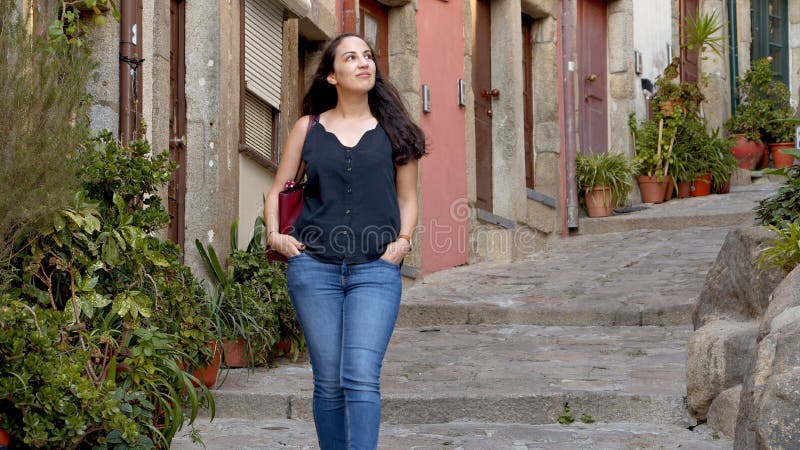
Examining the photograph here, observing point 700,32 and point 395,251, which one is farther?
point 700,32

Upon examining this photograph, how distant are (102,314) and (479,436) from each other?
163 cm

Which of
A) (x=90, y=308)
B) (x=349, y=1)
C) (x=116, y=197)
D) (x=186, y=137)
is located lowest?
(x=90, y=308)

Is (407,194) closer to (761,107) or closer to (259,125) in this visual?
(259,125)

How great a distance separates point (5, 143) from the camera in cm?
430

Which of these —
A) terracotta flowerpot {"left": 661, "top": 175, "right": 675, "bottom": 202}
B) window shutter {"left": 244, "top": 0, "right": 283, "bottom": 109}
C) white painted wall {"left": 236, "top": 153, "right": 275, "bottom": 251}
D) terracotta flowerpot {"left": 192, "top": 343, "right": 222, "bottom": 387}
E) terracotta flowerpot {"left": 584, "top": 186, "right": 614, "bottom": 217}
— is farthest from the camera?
terracotta flowerpot {"left": 661, "top": 175, "right": 675, "bottom": 202}

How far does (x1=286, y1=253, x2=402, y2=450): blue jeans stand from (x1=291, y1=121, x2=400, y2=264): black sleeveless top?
0.18ft

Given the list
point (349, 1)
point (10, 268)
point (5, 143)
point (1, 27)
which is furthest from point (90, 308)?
point (349, 1)

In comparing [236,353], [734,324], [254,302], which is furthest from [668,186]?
[734,324]

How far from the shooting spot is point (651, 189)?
14922mm

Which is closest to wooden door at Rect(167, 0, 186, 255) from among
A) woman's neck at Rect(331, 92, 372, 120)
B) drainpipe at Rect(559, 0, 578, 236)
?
woman's neck at Rect(331, 92, 372, 120)

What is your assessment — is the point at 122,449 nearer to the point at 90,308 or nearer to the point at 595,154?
the point at 90,308

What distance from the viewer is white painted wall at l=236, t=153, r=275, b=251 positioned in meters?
8.35

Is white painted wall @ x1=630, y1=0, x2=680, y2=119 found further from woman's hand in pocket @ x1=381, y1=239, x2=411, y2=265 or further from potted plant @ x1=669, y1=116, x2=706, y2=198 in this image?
woman's hand in pocket @ x1=381, y1=239, x2=411, y2=265

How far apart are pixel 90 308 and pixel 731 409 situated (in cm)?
245
